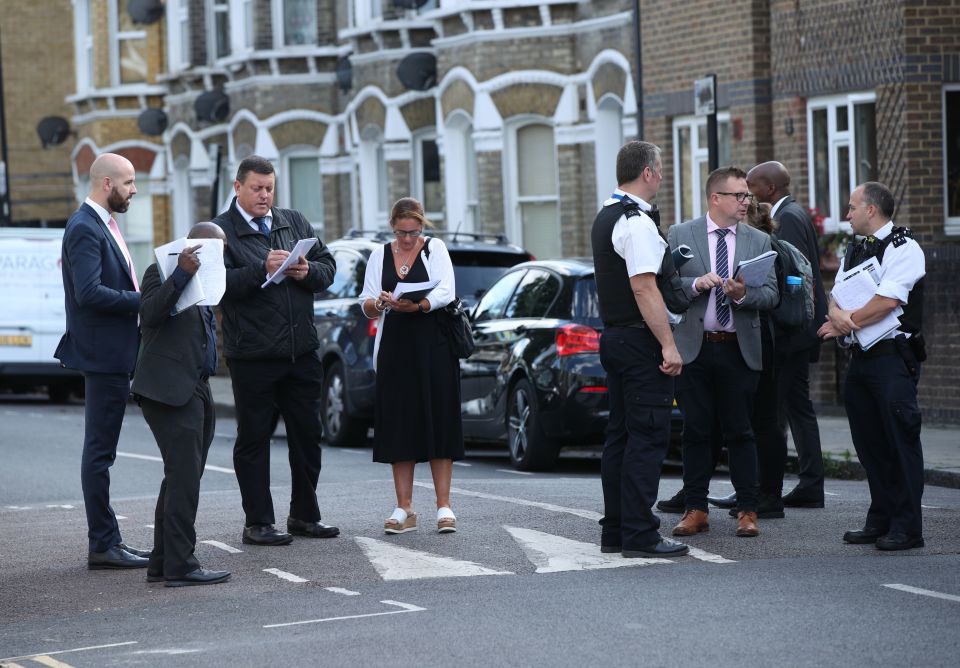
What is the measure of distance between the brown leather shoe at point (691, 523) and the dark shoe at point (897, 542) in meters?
0.99

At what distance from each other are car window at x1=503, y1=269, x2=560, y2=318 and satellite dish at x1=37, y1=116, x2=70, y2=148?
2769 centimetres

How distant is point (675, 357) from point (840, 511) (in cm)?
233

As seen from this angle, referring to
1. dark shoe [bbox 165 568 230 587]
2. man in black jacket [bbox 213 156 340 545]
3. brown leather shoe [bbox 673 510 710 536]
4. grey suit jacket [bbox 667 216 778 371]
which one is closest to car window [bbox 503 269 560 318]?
man in black jacket [bbox 213 156 340 545]

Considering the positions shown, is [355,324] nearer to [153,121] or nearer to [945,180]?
[945,180]

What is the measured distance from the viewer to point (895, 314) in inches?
395

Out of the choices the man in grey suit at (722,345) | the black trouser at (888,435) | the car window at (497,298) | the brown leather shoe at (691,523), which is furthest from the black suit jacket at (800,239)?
the car window at (497,298)

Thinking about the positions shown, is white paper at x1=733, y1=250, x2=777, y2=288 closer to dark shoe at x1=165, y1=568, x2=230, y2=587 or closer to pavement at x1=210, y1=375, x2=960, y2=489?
dark shoe at x1=165, y1=568, x2=230, y2=587

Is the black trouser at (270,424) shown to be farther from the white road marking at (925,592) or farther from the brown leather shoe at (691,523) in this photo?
the white road marking at (925,592)

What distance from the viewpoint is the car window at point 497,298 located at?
612 inches

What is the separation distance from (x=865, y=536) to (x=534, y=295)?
5.42m

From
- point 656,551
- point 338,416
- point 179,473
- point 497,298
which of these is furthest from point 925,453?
point 179,473

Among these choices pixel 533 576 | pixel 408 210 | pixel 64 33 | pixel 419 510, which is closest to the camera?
pixel 533 576

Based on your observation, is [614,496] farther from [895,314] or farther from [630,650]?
[630,650]

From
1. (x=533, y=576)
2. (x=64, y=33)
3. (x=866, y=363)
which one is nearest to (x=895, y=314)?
(x=866, y=363)
